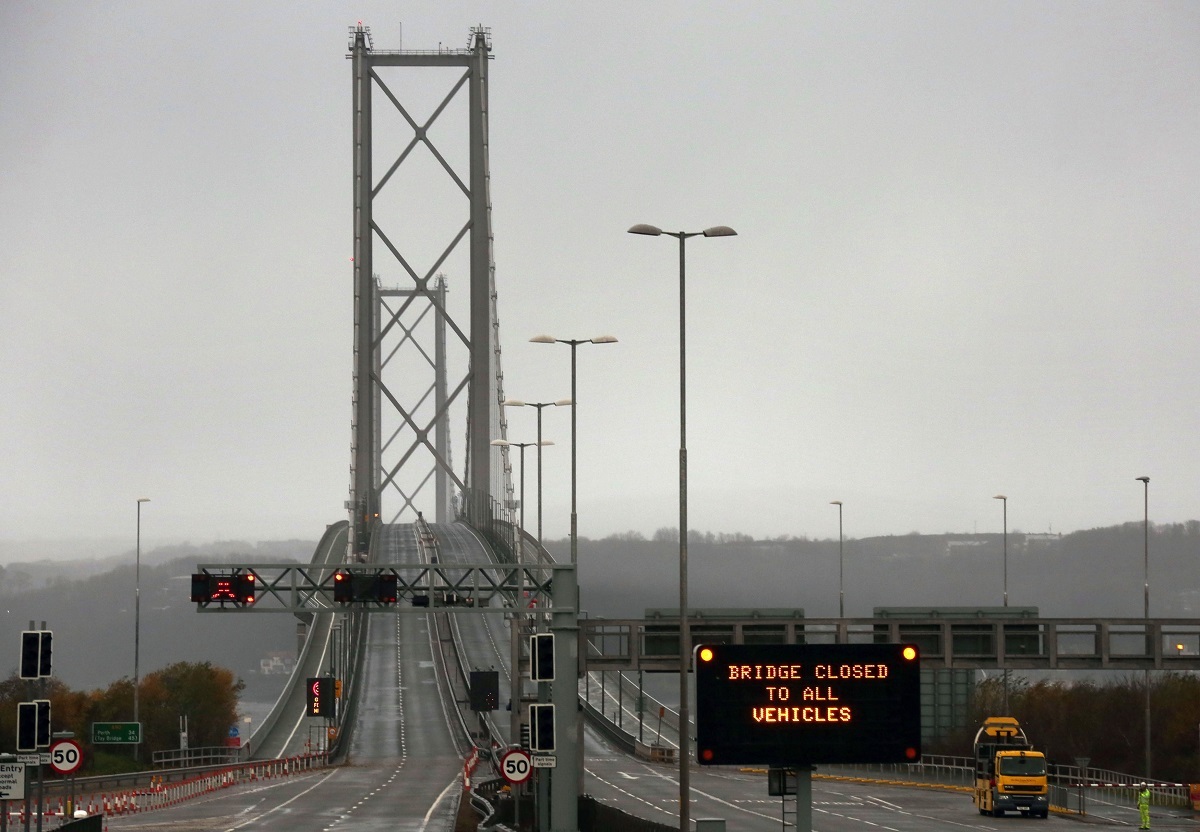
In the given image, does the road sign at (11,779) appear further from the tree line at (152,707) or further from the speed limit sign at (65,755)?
the tree line at (152,707)

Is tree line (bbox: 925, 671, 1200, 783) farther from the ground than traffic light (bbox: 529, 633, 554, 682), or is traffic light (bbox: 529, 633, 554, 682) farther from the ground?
traffic light (bbox: 529, 633, 554, 682)

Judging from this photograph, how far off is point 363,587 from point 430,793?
18142mm

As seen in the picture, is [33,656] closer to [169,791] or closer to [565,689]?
[565,689]

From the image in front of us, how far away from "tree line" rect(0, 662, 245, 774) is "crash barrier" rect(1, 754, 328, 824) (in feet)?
93.1

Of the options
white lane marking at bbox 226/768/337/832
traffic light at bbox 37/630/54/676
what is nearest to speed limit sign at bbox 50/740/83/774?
traffic light at bbox 37/630/54/676

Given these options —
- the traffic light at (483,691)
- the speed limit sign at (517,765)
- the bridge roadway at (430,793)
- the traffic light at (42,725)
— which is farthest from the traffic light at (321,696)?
the traffic light at (42,725)

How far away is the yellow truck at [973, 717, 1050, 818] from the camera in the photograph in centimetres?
5688

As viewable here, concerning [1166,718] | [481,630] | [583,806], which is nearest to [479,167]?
[481,630]

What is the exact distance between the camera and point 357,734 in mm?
99688

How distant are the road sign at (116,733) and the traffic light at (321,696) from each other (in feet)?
42.3

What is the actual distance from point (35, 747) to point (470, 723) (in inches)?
2645

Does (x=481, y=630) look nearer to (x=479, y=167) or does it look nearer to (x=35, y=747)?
(x=479, y=167)

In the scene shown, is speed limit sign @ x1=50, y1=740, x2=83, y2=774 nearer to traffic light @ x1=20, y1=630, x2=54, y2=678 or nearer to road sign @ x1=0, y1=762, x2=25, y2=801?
traffic light @ x1=20, y1=630, x2=54, y2=678

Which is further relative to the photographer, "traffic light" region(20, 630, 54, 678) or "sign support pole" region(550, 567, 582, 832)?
"sign support pole" region(550, 567, 582, 832)
